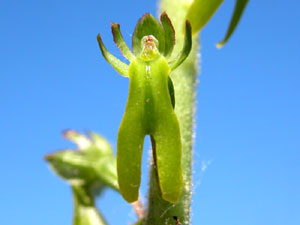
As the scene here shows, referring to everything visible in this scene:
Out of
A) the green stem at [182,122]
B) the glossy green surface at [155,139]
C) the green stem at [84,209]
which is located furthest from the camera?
the green stem at [84,209]

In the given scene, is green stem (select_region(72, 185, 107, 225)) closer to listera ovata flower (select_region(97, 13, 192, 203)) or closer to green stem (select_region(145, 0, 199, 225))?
green stem (select_region(145, 0, 199, 225))

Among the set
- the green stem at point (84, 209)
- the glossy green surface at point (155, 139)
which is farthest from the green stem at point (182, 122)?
the green stem at point (84, 209)

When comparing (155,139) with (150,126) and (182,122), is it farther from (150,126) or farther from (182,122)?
(182,122)

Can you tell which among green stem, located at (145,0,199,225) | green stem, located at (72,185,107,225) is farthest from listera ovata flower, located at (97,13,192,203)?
green stem, located at (72,185,107,225)

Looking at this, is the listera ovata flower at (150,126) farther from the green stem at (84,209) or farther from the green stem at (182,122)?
the green stem at (84,209)

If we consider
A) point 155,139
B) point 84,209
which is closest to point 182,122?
point 155,139

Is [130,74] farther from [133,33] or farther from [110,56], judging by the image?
[133,33]

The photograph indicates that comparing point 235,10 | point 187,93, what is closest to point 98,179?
point 187,93
